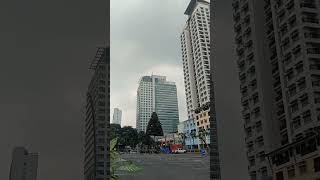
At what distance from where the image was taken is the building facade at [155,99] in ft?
82.3

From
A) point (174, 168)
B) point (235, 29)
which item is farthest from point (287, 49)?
point (174, 168)

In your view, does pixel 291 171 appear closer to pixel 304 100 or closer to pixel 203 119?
pixel 304 100

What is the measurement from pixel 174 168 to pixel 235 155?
10.5 ft

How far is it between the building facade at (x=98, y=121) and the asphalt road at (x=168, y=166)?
3.09 metres

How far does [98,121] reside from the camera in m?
19.4

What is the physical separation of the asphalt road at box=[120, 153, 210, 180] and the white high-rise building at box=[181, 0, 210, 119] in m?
2.95

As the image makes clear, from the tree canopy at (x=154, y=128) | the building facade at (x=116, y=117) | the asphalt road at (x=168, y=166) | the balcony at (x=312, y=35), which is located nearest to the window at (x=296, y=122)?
the balcony at (x=312, y=35)

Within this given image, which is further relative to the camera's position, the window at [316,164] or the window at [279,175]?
the window at [279,175]

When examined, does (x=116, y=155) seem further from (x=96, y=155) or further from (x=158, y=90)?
(x=158, y=90)

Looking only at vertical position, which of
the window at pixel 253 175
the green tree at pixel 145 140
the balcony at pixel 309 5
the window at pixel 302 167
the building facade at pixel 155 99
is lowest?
the window at pixel 253 175

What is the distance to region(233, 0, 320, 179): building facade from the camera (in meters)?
20.8

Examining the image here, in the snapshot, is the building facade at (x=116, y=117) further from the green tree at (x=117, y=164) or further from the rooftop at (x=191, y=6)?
the rooftop at (x=191, y=6)

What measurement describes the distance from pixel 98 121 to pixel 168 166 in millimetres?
5309

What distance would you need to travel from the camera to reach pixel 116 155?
22.4 metres
